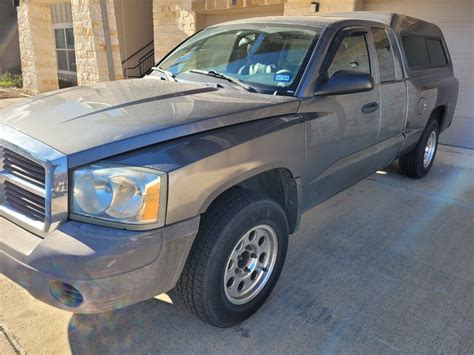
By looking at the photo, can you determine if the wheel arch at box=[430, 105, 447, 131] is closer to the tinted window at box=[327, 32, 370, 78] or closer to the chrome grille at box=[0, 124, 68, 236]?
the tinted window at box=[327, 32, 370, 78]

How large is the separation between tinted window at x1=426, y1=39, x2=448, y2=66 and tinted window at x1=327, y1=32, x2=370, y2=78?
191 cm

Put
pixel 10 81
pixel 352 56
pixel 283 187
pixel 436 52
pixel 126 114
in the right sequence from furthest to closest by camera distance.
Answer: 1. pixel 10 81
2. pixel 436 52
3. pixel 352 56
4. pixel 283 187
5. pixel 126 114

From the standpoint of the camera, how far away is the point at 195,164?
2.07m

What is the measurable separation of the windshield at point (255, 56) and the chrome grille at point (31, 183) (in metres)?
1.51

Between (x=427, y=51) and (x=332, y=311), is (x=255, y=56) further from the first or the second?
(x=427, y=51)

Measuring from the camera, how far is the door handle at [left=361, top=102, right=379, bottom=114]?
3.46 m

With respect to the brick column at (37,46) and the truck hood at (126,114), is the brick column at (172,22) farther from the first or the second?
the truck hood at (126,114)

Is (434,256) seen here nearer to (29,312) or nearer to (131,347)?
(131,347)

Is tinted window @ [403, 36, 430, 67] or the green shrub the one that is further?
the green shrub

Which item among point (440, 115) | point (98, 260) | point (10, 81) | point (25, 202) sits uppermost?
point (25, 202)

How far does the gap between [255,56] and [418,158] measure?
116 inches

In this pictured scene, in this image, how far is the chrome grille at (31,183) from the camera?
1952 mm

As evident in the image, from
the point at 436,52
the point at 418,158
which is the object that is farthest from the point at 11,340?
the point at 436,52

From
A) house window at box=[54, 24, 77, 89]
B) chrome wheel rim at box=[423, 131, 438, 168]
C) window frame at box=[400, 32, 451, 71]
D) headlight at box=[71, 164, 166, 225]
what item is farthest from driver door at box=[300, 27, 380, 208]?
house window at box=[54, 24, 77, 89]
